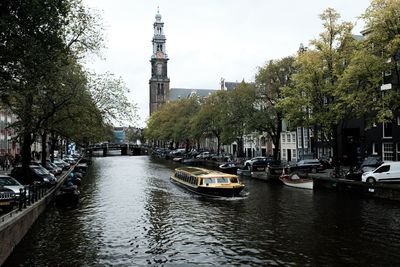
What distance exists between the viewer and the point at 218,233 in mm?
23422

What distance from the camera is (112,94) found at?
42.8m

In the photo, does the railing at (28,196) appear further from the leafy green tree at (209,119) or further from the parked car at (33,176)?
the leafy green tree at (209,119)

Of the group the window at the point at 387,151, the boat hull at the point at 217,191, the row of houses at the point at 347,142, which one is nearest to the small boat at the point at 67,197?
the boat hull at the point at 217,191

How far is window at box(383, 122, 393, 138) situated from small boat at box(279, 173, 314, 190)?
51.5 ft

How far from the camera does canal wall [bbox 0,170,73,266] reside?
57.6 feet

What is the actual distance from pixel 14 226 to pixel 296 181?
30.8 meters

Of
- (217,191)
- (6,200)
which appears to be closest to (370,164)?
(217,191)

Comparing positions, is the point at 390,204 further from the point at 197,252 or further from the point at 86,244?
the point at 86,244

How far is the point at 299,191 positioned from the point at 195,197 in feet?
33.9

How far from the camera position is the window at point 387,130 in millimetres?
52372

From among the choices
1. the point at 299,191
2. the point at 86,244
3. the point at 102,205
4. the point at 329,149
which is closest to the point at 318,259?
the point at 86,244

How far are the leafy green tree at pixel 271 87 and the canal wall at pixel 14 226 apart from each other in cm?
3747

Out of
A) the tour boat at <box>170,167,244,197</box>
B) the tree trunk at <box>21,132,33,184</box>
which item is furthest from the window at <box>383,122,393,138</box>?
the tree trunk at <box>21,132,33,184</box>

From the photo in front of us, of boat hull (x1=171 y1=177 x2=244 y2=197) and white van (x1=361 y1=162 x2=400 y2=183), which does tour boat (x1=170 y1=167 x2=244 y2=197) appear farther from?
white van (x1=361 y1=162 x2=400 y2=183)
